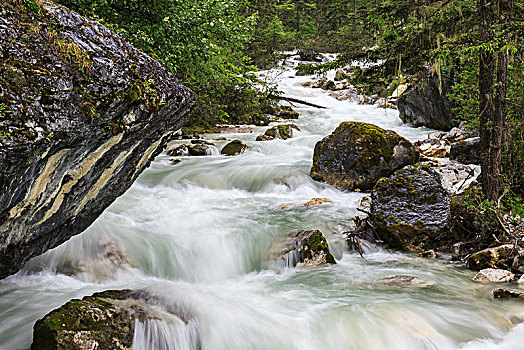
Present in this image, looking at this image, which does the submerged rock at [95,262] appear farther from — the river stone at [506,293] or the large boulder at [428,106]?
the large boulder at [428,106]

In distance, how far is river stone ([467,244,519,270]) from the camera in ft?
17.1

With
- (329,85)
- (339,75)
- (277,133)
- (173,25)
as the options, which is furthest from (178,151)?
(339,75)

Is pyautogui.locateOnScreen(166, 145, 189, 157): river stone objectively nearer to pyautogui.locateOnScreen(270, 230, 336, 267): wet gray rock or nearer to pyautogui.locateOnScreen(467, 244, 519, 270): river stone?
pyautogui.locateOnScreen(270, 230, 336, 267): wet gray rock

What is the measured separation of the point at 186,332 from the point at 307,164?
8.45 metres

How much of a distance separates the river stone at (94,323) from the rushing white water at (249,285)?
16 centimetres

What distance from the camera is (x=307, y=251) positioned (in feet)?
19.7

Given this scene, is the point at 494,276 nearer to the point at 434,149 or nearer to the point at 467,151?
the point at 467,151

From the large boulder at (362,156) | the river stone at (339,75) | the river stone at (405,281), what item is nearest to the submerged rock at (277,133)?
the large boulder at (362,156)

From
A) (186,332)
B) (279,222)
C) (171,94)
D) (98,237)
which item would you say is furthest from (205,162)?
(186,332)

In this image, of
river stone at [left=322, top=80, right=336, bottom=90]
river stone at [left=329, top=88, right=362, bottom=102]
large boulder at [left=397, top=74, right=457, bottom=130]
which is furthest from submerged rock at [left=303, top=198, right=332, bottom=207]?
river stone at [left=322, top=80, right=336, bottom=90]

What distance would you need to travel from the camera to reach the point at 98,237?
5617mm

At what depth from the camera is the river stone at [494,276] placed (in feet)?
16.1

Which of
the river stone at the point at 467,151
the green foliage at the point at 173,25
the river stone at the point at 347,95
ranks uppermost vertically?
the river stone at the point at 347,95

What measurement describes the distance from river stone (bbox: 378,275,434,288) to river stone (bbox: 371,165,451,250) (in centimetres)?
123
